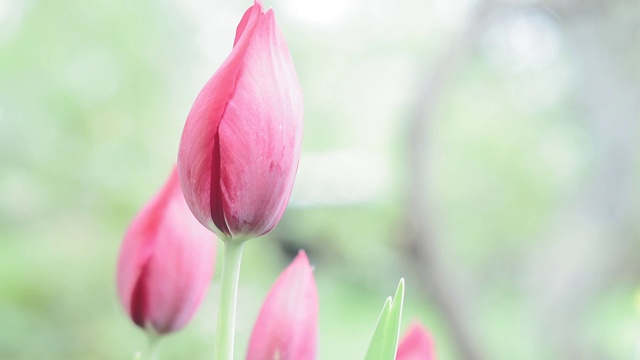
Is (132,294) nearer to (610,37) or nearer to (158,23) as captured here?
(158,23)

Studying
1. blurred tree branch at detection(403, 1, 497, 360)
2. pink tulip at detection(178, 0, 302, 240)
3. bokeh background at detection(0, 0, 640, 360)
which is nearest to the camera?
pink tulip at detection(178, 0, 302, 240)

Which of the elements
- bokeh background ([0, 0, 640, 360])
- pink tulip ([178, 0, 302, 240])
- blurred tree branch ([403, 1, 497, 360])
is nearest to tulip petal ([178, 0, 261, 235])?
pink tulip ([178, 0, 302, 240])

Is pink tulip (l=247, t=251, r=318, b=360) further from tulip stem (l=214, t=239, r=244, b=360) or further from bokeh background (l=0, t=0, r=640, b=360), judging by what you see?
bokeh background (l=0, t=0, r=640, b=360)

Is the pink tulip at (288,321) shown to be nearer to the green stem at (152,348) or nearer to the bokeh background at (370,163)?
the green stem at (152,348)

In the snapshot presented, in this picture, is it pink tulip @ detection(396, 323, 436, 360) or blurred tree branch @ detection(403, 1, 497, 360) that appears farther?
blurred tree branch @ detection(403, 1, 497, 360)

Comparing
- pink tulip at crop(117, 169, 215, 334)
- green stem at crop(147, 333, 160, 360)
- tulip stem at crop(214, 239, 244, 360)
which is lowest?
tulip stem at crop(214, 239, 244, 360)

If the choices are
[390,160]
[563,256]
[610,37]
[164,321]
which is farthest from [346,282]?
[164,321]

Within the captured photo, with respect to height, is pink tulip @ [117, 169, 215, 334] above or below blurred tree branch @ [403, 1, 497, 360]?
below

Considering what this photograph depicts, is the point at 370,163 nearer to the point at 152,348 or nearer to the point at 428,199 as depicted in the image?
the point at 428,199
